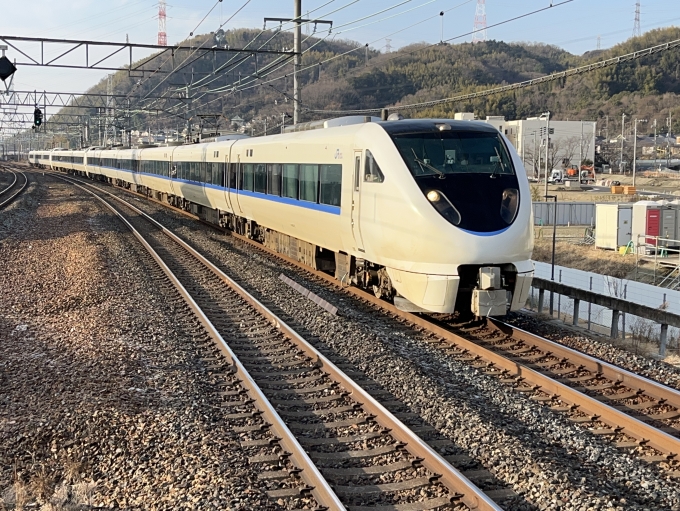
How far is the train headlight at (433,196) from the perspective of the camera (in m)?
9.12

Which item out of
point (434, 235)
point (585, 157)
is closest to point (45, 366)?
point (434, 235)

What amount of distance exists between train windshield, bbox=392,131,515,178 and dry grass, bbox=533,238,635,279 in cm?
1923

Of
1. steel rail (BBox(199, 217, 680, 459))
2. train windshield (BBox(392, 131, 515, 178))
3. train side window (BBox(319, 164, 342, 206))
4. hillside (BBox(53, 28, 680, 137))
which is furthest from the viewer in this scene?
hillside (BBox(53, 28, 680, 137))

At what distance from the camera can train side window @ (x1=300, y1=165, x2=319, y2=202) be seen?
1283 cm

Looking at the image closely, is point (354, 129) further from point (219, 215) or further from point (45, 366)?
point (219, 215)

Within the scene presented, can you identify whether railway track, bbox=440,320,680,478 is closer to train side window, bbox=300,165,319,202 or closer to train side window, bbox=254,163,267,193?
train side window, bbox=300,165,319,202

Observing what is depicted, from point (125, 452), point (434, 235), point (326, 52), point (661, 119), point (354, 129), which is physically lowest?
point (125, 452)

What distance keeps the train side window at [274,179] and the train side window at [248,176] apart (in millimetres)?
1621

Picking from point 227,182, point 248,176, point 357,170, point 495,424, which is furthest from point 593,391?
point 227,182

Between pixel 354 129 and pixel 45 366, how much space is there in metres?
5.63

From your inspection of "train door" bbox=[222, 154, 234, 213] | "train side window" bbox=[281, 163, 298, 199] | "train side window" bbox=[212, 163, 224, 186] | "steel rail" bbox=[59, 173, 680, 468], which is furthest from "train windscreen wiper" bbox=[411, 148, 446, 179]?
"train side window" bbox=[212, 163, 224, 186]

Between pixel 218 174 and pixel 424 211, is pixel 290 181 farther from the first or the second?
pixel 218 174

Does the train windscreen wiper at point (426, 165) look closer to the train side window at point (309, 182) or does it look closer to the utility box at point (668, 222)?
the train side window at point (309, 182)

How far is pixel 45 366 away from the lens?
25.9 ft
